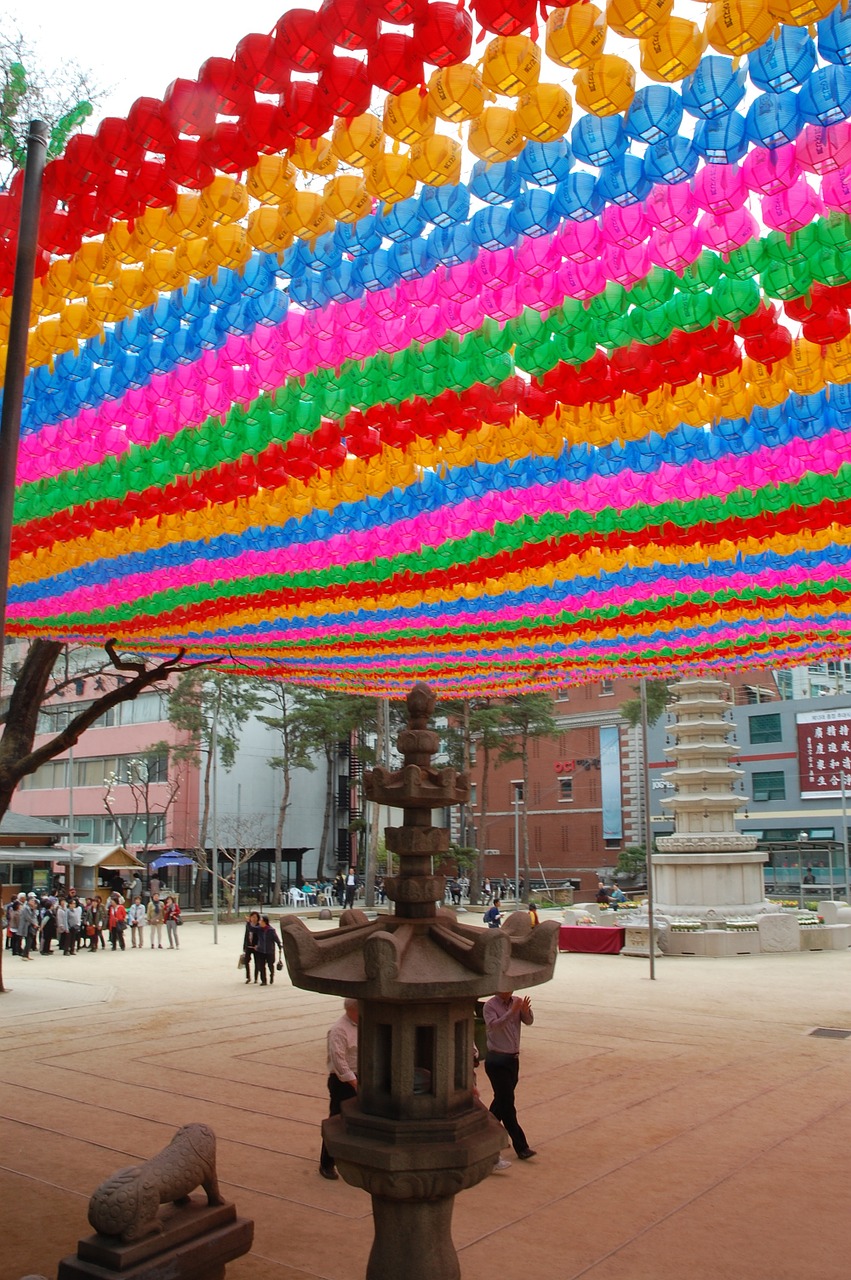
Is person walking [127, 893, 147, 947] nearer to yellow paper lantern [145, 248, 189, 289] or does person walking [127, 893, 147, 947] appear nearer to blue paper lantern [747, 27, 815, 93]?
yellow paper lantern [145, 248, 189, 289]

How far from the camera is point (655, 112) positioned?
157 inches

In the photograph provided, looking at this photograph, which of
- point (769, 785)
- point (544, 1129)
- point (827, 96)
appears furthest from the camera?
point (769, 785)

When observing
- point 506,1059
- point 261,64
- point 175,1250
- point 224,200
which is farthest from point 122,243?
point 506,1059

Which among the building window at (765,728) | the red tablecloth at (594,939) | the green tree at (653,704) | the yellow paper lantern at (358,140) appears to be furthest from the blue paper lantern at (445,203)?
the building window at (765,728)

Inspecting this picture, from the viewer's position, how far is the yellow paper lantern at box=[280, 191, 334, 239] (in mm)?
4699

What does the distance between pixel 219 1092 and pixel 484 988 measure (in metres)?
6.90

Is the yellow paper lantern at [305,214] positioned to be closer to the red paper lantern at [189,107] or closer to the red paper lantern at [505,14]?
the red paper lantern at [189,107]

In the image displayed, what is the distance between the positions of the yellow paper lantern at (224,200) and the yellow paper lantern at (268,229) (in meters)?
0.09

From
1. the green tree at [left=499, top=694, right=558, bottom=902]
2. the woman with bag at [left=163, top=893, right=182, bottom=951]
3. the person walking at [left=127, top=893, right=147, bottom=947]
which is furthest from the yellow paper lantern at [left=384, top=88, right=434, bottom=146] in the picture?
the green tree at [left=499, top=694, right=558, bottom=902]

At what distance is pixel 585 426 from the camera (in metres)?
6.87

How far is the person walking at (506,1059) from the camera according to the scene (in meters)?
7.87

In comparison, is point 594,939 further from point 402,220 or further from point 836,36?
point 836,36

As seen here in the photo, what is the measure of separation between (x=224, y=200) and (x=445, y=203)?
1008 mm

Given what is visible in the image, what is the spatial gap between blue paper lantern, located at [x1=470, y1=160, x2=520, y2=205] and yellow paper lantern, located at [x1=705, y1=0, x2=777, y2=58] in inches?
42.7
